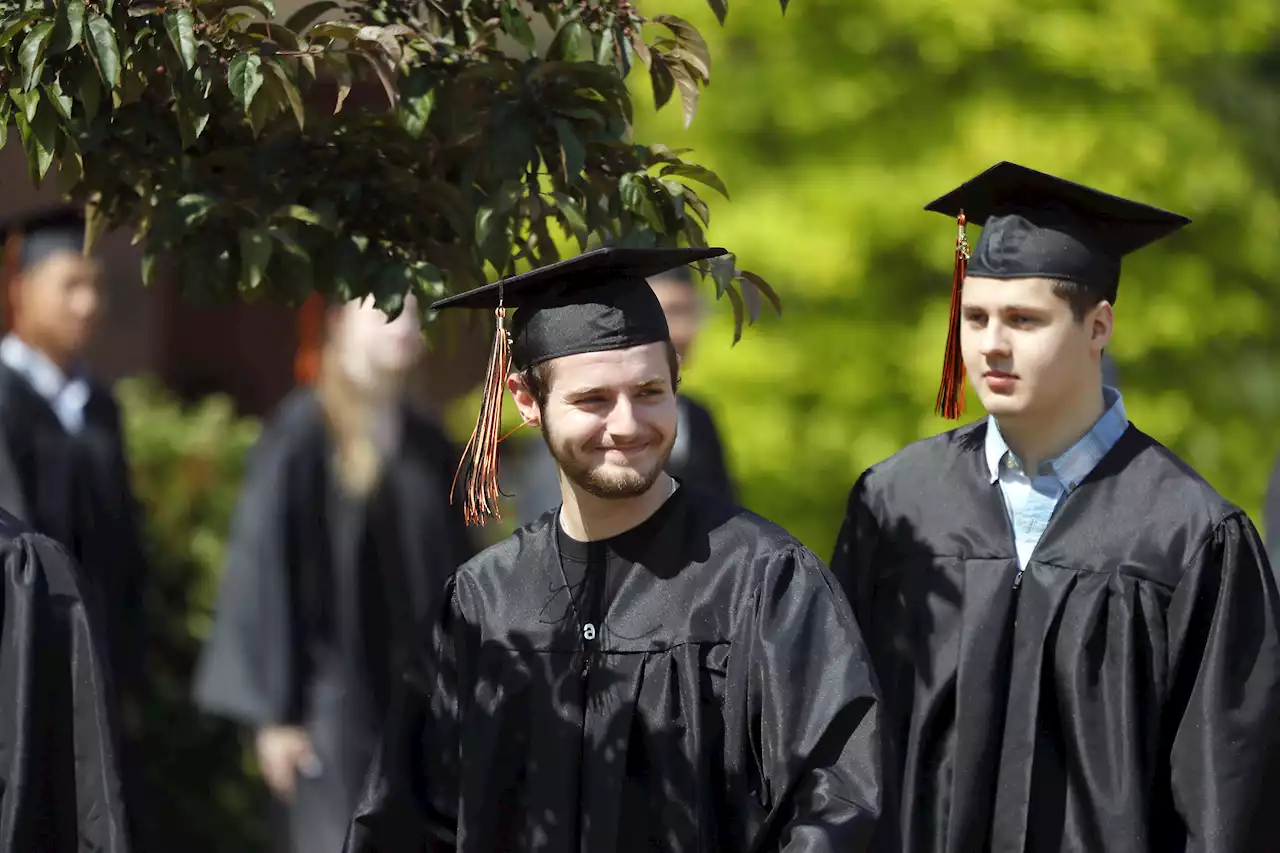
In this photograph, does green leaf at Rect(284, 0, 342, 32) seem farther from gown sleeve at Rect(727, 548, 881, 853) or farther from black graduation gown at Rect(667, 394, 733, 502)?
black graduation gown at Rect(667, 394, 733, 502)

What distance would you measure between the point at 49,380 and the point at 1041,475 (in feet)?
11.1

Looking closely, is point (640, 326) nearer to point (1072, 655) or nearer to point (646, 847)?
point (646, 847)

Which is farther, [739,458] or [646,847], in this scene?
[739,458]

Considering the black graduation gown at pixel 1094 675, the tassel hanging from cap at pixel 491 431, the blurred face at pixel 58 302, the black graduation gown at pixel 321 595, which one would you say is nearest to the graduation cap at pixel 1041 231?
the black graduation gown at pixel 1094 675

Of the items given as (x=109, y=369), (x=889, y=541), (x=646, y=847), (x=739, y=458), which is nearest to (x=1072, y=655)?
(x=889, y=541)

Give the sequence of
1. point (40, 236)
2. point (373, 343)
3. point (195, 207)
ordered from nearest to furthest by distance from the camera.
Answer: point (195, 207) < point (40, 236) < point (373, 343)

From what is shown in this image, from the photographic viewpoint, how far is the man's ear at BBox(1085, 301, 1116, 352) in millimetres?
4086

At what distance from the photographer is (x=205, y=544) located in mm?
7488

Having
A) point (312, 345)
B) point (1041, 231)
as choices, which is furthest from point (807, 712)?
point (312, 345)

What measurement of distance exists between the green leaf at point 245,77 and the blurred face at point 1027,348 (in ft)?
5.11

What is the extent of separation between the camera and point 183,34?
3.19m

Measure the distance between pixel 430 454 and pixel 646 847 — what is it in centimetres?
346

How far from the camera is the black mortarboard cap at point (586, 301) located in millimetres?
3438

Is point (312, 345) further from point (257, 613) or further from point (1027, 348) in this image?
point (1027, 348)
